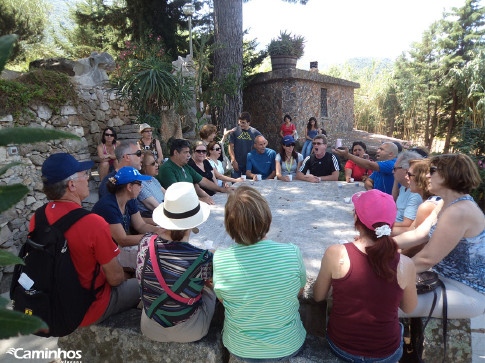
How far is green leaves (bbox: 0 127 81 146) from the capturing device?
603mm

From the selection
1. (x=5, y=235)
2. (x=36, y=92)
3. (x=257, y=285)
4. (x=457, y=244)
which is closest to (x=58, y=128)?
(x=36, y=92)

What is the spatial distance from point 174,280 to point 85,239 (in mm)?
568

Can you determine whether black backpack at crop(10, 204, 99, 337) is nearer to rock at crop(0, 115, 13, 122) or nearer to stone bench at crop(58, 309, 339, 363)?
stone bench at crop(58, 309, 339, 363)

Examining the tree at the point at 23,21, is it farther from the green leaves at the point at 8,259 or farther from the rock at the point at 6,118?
the green leaves at the point at 8,259

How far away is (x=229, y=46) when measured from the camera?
966 cm

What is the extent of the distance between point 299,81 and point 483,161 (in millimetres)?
5298

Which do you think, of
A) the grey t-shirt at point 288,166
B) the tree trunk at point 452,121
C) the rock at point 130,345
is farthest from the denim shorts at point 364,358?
the tree trunk at point 452,121

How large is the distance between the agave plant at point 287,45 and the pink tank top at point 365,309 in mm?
9401

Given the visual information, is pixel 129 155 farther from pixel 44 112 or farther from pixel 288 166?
pixel 44 112

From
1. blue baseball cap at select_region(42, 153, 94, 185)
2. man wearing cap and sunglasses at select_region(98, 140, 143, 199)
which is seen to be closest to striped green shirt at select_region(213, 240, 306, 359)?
blue baseball cap at select_region(42, 153, 94, 185)

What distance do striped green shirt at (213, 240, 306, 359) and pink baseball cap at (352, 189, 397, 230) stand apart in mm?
385

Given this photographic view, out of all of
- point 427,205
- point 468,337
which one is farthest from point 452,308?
point 427,205

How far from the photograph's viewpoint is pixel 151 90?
601cm

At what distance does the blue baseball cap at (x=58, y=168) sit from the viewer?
1.97 m
